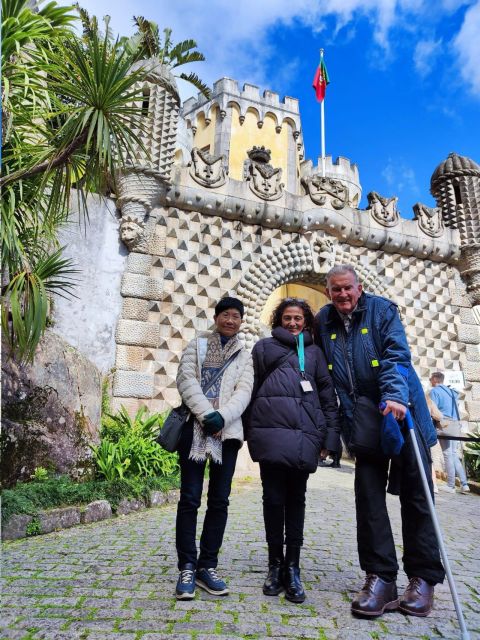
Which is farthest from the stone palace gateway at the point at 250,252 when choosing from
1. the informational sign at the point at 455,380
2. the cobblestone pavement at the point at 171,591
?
the cobblestone pavement at the point at 171,591

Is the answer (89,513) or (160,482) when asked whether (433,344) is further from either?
(89,513)

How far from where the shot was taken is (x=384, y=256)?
36.9 feet

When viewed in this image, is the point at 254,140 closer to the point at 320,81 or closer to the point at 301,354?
the point at 320,81

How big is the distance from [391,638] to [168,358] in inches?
266

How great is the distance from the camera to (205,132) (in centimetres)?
2508

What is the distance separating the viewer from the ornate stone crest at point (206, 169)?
384 inches

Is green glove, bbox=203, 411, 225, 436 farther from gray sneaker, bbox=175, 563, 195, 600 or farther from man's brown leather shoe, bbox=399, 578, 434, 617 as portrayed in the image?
man's brown leather shoe, bbox=399, 578, 434, 617

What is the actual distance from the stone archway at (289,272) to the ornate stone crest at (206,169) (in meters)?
1.72

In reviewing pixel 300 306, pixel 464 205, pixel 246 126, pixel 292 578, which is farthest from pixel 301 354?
pixel 246 126

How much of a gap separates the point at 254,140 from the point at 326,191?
49.2 feet

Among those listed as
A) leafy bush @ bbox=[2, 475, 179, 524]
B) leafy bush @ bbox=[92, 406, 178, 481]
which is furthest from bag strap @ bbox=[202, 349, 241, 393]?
leafy bush @ bbox=[92, 406, 178, 481]

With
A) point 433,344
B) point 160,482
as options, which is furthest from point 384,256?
point 160,482

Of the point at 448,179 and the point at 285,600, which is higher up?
the point at 448,179

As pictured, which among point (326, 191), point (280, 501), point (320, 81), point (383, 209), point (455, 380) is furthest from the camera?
point (320, 81)
